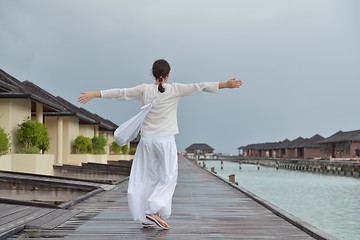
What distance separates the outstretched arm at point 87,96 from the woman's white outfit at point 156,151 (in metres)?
0.11

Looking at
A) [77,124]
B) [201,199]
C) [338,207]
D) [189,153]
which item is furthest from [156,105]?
[189,153]

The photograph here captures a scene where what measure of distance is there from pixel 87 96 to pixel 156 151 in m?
0.98

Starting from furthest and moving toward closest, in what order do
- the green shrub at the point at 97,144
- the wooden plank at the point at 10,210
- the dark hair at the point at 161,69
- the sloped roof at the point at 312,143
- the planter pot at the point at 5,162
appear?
1. the sloped roof at the point at 312,143
2. the green shrub at the point at 97,144
3. the planter pot at the point at 5,162
4. the wooden plank at the point at 10,210
5. the dark hair at the point at 161,69

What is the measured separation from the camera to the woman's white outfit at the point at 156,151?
5.94m

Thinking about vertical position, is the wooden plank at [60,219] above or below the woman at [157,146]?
below

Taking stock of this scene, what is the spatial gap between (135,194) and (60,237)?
0.97 metres

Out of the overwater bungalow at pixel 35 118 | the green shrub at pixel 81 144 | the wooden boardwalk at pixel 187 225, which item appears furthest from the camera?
the green shrub at pixel 81 144

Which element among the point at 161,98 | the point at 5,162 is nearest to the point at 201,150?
the point at 5,162

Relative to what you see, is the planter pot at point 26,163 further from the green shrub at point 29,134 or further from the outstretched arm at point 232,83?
the outstretched arm at point 232,83

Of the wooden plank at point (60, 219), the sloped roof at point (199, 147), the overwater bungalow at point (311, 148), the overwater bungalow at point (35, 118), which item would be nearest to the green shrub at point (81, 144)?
the overwater bungalow at point (35, 118)

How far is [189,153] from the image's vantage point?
150125mm

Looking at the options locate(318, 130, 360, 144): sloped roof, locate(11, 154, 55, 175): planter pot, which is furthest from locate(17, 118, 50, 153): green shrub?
locate(318, 130, 360, 144): sloped roof

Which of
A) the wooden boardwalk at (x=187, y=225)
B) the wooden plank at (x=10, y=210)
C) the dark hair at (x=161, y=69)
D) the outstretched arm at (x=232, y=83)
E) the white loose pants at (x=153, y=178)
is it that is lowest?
the wooden boardwalk at (x=187, y=225)

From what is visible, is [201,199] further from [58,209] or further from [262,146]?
[262,146]
